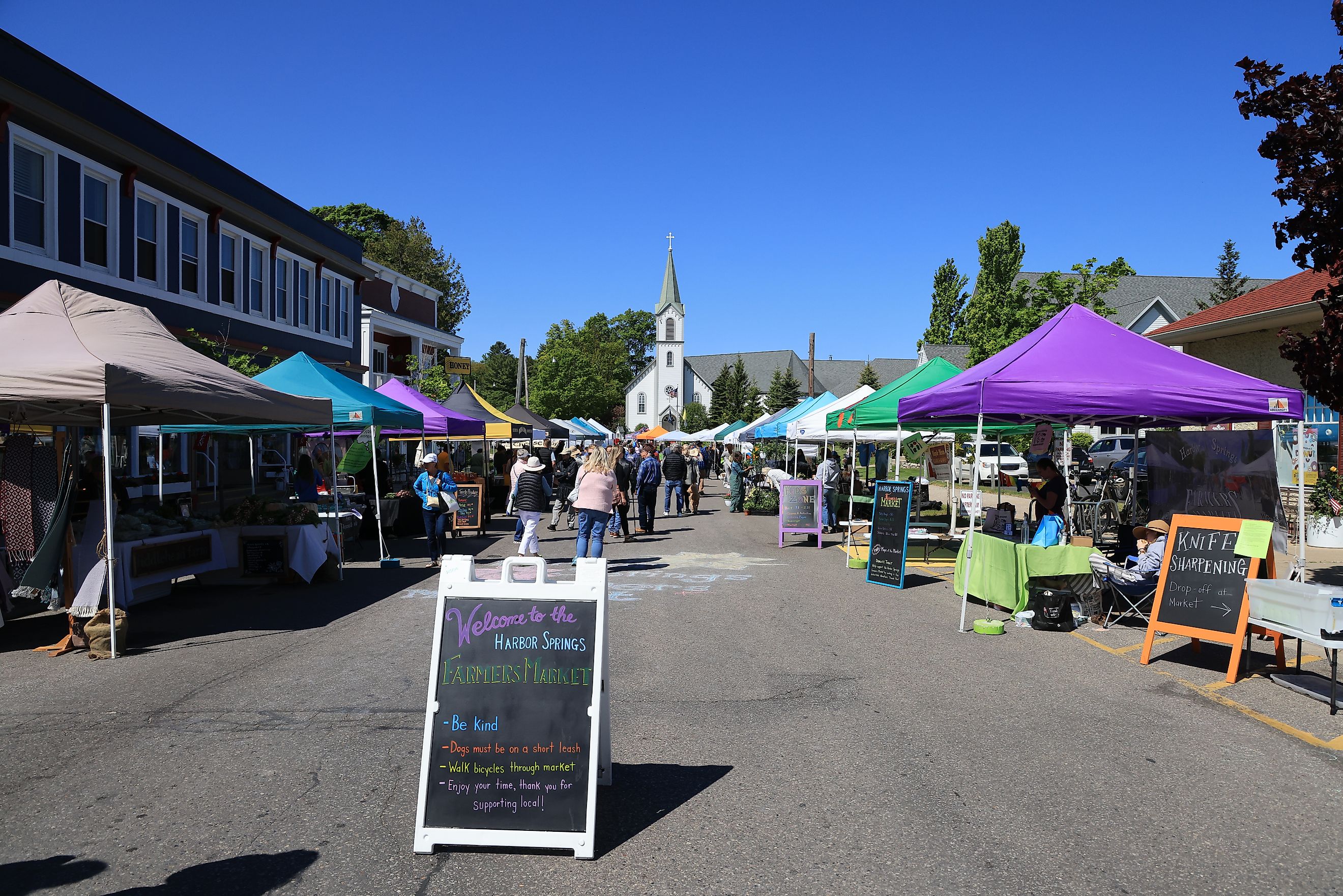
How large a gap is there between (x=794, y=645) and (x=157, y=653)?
5.51 m

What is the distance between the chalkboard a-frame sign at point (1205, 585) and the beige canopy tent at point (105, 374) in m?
8.81

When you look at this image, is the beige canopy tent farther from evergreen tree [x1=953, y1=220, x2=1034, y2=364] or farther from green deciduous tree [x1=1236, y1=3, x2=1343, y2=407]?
evergreen tree [x1=953, y1=220, x2=1034, y2=364]

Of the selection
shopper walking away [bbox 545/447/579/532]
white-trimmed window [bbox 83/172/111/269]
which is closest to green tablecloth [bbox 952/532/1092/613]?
shopper walking away [bbox 545/447/579/532]

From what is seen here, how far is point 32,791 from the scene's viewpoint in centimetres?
467

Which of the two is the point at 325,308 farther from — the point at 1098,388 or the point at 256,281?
the point at 1098,388

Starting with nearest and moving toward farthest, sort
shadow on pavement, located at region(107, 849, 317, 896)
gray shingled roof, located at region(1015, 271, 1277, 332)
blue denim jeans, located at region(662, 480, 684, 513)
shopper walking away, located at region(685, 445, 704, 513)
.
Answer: shadow on pavement, located at region(107, 849, 317, 896) < blue denim jeans, located at region(662, 480, 684, 513) < shopper walking away, located at region(685, 445, 704, 513) < gray shingled roof, located at region(1015, 271, 1277, 332)

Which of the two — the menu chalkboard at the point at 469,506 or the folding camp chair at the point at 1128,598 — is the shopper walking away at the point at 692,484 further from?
the folding camp chair at the point at 1128,598

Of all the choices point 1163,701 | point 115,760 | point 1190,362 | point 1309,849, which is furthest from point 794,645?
point 1190,362

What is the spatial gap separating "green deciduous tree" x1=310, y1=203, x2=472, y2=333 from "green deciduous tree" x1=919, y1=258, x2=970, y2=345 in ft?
137

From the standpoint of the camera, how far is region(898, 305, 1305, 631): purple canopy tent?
9570 mm

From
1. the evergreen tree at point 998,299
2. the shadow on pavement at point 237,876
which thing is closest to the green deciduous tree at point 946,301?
the evergreen tree at point 998,299

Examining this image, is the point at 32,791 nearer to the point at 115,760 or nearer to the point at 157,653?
the point at 115,760

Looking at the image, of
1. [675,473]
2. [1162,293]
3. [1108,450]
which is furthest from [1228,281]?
[675,473]

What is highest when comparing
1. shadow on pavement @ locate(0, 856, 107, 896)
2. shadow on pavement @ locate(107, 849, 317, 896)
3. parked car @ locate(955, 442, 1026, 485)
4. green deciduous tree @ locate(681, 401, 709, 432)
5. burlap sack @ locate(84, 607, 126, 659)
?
green deciduous tree @ locate(681, 401, 709, 432)
